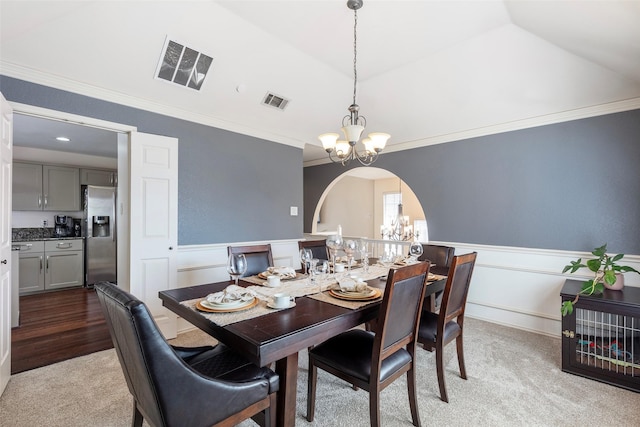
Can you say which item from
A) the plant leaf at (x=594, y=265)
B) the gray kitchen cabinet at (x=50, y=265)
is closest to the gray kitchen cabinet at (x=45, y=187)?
the gray kitchen cabinet at (x=50, y=265)

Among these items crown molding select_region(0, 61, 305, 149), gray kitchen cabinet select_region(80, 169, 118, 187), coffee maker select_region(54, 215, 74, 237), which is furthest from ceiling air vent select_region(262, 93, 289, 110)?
coffee maker select_region(54, 215, 74, 237)

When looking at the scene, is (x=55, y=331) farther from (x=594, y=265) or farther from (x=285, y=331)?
(x=594, y=265)

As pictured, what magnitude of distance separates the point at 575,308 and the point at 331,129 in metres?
3.37

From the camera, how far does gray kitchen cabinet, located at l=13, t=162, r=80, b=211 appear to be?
4.90m

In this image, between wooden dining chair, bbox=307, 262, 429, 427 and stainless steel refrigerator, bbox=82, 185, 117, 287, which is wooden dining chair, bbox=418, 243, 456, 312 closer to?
wooden dining chair, bbox=307, 262, 429, 427

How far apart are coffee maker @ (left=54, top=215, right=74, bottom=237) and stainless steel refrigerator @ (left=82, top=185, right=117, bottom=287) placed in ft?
1.09

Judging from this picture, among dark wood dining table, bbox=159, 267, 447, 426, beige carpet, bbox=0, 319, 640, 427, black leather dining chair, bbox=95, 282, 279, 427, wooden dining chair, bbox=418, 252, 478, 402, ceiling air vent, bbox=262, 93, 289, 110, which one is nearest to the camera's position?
black leather dining chair, bbox=95, 282, 279, 427

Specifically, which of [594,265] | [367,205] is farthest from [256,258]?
[367,205]

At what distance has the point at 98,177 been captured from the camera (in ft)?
18.5

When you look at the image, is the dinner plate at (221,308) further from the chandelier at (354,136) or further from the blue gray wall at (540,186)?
the blue gray wall at (540,186)

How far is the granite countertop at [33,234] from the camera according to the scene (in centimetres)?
497

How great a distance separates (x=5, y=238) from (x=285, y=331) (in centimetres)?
231

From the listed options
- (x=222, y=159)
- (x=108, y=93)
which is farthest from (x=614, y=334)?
(x=108, y=93)

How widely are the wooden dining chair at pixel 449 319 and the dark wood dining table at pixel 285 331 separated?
24.6 inches
